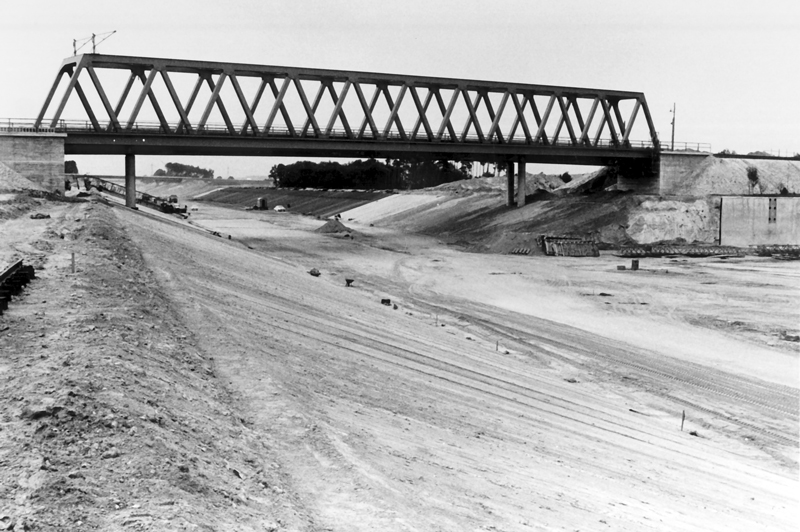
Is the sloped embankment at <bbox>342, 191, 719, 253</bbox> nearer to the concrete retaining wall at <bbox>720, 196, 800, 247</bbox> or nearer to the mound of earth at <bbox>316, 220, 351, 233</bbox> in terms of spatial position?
the concrete retaining wall at <bbox>720, 196, 800, 247</bbox>

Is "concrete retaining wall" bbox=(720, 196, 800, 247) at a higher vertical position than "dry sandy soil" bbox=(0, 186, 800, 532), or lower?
higher

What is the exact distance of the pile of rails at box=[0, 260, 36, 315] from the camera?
60.2ft

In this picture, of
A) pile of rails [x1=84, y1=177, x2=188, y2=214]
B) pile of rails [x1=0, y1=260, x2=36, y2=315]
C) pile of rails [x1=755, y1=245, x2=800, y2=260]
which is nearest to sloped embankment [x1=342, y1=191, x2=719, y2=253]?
pile of rails [x1=755, y1=245, x2=800, y2=260]

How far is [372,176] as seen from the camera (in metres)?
178

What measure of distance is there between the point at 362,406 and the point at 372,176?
163 m

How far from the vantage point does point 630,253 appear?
203 feet

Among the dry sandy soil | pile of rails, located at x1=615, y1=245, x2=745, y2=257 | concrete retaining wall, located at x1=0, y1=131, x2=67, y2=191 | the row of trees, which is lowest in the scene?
the dry sandy soil

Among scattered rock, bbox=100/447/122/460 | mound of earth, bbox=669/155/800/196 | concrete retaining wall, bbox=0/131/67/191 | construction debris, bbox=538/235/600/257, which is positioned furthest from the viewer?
mound of earth, bbox=669/155/800/196

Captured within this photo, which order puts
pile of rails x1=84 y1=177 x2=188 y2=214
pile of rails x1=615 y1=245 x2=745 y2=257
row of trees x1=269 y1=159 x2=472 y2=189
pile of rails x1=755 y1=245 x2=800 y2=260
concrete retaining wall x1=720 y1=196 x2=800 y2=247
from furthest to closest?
1. row of trees x1=269 y1=159 x2=472 y2=189
2. pile of rails x1=84 y1=177 x2=188 y2=214
3. concrete retaining wall x1=720 y1=196 x2=800 y2=247
4. pile of rails x1=615 y1=245 x2=745 y2=257
5. pile of rails x1=755 y1=245 x2=800 y2=260

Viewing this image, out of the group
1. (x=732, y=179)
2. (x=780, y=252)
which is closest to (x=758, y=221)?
(x=780, y=252)

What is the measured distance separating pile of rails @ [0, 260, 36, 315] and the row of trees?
15067cm

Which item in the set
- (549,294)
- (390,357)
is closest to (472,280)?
(549,294)

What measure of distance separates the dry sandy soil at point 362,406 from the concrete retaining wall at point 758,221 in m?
32.9

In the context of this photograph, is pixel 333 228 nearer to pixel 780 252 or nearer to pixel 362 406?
pixel 780 252
